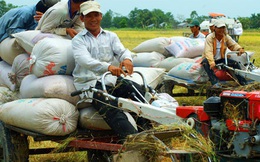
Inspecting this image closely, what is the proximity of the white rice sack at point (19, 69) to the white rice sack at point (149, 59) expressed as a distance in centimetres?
464

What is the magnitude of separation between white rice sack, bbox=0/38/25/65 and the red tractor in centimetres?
337

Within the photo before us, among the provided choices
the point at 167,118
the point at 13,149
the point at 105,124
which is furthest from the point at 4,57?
the point at 167,118

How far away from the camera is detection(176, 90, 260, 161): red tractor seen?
11.8ft

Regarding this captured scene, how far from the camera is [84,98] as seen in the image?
538 centimetres

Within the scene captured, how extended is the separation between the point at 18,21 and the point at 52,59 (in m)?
1.87

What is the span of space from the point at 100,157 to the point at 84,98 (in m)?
0.64

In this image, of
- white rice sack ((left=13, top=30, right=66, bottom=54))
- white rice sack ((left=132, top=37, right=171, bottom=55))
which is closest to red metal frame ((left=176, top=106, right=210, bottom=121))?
white rice sack ((left=13, top=30, right=66, bottom=54))

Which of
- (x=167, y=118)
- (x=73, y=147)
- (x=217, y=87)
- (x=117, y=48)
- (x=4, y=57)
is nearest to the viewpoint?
(x=167, y=118)

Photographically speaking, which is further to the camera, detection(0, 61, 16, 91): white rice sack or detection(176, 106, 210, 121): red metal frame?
detection(0, 61, 16, 91): white rice sack

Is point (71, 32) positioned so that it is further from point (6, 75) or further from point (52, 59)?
point (6, 75)

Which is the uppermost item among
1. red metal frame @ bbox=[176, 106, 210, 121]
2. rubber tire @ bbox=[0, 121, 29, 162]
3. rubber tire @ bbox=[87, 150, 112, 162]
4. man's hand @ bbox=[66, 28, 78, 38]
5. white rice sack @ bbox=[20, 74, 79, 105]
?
man's hand @ bbox=[66, 28, 78, 38]

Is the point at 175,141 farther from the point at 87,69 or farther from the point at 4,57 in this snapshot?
the point at 4,57

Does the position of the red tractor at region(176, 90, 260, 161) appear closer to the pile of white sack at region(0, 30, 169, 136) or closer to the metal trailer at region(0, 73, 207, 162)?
the metal trailer at region(0, 73, 207, 162)

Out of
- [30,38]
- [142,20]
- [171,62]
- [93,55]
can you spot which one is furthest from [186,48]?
[142,20]
